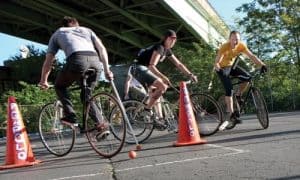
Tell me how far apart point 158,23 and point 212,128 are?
28438 mm

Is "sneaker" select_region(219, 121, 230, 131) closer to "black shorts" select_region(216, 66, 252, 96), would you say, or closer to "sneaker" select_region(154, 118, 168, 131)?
"black shorts" select_region(216, 66, 252, 96)

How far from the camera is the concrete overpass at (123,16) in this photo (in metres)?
31.8

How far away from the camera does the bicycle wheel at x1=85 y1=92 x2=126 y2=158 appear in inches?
288

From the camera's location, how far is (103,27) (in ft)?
123

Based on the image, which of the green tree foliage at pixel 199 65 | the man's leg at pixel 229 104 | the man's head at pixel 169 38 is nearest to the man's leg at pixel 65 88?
the man's head at pixel 169 38

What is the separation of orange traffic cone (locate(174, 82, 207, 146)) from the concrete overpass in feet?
67.2

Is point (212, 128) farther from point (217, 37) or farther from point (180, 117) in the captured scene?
point (217, 37)

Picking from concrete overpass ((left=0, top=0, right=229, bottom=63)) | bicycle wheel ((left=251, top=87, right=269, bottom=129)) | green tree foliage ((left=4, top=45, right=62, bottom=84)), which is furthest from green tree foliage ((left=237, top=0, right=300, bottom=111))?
bicycle wheel ((left=251, top=87, right=269, bottom=129))

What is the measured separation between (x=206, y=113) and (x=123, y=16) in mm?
27915

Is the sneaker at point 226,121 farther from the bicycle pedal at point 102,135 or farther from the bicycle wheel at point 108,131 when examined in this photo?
the bicycle pedal at point 102,135

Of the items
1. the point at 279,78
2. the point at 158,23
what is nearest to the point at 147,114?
the point at 279,78

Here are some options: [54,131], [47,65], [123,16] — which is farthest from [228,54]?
[123,16]

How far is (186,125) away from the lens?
8.35 m

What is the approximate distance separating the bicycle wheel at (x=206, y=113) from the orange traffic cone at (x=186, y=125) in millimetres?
502
